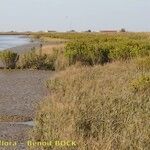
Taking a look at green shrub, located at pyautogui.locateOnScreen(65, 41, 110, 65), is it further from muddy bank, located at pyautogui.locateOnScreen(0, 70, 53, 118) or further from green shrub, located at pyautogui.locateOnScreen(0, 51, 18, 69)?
green shrub, located at pyautogui.locateOnScreen(0, 51, 18, 69)

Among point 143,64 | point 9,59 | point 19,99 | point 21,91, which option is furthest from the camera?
point 9,59

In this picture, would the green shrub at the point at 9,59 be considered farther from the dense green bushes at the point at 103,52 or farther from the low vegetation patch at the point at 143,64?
the low vegetation patch at the point at 143,64

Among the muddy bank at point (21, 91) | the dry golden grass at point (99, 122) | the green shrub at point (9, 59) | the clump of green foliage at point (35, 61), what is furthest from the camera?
the clump of green foliage at point (35, 61)

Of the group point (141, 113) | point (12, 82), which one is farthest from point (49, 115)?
point (12, 82)

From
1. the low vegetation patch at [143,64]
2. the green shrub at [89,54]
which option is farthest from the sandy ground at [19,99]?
the low vegetation patch at [143,64]

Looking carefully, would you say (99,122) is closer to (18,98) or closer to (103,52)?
(18,98)

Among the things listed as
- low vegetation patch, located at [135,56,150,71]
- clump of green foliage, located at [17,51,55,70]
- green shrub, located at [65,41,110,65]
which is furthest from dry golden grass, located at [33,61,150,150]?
green shrub, located at [65,41,110,65]

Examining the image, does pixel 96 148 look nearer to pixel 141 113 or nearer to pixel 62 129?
pixel 62 129

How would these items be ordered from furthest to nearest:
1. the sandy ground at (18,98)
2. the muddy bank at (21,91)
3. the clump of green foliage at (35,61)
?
the clump of green foliage at (35,61), the muddy bank at (21,91), the sandy ground at (18,98)

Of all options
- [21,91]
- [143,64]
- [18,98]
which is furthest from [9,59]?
[18,98]

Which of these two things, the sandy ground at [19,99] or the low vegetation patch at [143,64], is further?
the low vegetation patch at [143,64]

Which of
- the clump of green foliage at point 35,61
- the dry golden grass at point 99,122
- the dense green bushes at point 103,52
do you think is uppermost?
the dry golden grass at point 99,122

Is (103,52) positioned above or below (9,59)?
above

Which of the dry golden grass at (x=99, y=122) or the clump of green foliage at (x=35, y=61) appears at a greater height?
the dry golden grass at (x=99, y=122)
